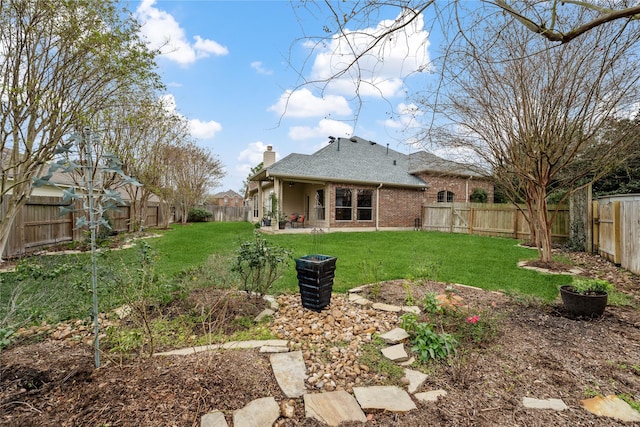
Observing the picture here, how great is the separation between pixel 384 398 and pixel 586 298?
120 inches

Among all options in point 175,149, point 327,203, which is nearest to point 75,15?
point 327,203

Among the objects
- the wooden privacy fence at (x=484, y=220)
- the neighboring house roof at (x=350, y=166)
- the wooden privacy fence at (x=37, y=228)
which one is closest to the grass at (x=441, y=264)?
the wooden privacy fence at (x=484, y=220)

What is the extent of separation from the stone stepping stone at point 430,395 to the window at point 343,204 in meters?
11.5

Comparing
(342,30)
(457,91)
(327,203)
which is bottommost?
(327,203)

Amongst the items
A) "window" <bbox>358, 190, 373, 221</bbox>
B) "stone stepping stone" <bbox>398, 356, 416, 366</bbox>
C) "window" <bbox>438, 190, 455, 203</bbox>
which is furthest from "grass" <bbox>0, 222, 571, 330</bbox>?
"window" <bbox>438, 190, 455, 203</bbox>

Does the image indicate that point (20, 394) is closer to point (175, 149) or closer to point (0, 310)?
point (0, 310)

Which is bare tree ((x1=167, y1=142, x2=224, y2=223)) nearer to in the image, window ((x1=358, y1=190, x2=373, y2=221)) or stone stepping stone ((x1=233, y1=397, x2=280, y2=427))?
window ((x1=358, y1=190, x2=373, y2=221))

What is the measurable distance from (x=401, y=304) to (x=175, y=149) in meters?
15.3

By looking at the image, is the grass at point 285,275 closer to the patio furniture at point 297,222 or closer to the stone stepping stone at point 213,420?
the stone stepping stone at point 213,420

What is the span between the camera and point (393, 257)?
7402mm

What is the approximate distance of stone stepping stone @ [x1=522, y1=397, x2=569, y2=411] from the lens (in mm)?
2008

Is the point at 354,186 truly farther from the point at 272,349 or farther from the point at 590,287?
the point at 272,349

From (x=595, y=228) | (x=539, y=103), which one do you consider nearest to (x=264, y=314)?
(x=539, y=103)

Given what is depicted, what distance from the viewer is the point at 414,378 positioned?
7.68ft
